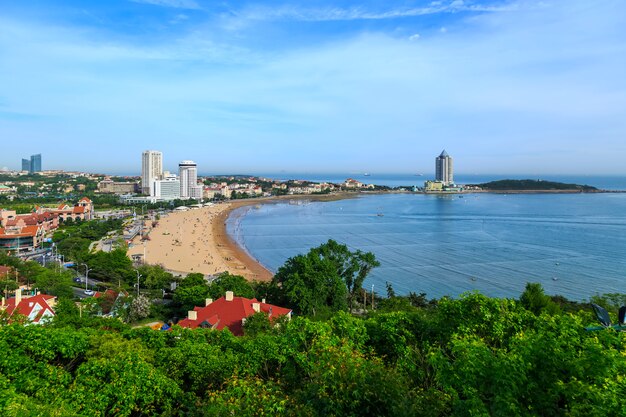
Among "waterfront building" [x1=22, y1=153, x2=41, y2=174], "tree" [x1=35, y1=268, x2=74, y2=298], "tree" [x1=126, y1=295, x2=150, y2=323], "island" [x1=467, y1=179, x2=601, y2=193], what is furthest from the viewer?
"waterfront building" [x1=22, y1=153, x2=41, y2=174]

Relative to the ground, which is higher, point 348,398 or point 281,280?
point 348,398

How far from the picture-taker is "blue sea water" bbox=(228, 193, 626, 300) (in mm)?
23031

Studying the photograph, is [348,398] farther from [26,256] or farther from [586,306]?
[26,256]

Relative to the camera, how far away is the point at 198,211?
64.8 m

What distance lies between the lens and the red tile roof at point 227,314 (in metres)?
11.6

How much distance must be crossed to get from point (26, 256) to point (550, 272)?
31.0 metres

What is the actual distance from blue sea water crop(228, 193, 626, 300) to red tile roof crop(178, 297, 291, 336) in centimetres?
1085

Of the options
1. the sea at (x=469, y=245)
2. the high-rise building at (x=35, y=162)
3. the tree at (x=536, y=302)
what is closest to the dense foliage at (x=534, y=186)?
the sea at (x=469, y=245)

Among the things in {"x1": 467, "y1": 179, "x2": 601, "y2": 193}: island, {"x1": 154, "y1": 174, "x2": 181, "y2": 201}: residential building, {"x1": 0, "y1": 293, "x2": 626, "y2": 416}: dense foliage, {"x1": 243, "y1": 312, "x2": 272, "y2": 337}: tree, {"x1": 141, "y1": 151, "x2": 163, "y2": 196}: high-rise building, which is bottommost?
{"x1": 243, "y1": 312, "x2": 272, "y2": 337}: tree

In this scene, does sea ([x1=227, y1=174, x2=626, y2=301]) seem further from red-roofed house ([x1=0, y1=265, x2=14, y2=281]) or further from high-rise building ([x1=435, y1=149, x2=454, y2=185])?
high-rise building ([x1=435, y1=149, x2=454, y2=185])

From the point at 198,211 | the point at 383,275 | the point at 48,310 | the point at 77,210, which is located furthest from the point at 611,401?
the point at 198,211

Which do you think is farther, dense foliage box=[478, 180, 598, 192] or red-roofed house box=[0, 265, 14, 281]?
dense foliage box=[478, 180, 598, 192]

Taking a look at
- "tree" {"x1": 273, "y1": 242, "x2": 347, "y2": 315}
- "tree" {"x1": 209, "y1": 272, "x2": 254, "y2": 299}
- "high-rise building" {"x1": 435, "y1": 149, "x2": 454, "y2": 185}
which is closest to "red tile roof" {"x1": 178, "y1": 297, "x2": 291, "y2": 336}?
"tree" {"x1": 273, "y1": 242, "x2": 347, "y2": 315}

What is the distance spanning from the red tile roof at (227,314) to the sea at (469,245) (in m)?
8.84
